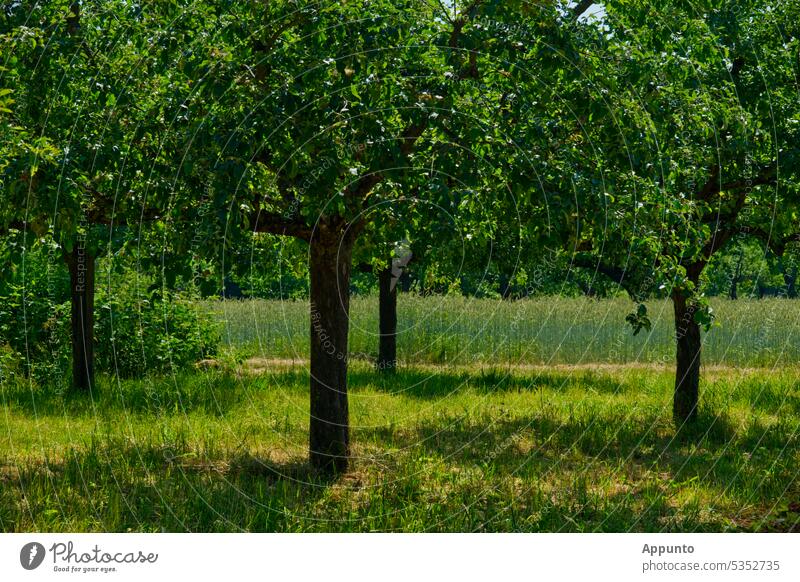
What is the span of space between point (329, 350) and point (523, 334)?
1338 cm

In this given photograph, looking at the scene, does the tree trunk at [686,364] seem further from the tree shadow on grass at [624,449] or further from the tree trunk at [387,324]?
the tree trunk at [387,324]

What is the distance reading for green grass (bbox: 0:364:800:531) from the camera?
353 inches

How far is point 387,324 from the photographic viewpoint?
1986cm

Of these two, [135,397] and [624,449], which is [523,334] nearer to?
[624,449]

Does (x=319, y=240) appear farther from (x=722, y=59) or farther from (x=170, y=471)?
(x=722, y=59)

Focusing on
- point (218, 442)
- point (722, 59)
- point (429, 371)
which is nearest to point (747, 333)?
point (429, 371)

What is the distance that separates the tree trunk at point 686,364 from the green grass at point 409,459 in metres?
0.38

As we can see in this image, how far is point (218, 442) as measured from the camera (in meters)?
11.9

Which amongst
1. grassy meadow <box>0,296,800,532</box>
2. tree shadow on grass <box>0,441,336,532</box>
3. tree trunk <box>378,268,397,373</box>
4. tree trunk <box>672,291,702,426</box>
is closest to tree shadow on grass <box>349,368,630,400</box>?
grassy meadow <box>0,296,800,532</box>

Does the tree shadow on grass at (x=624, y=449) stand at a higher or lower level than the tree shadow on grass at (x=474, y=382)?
lower

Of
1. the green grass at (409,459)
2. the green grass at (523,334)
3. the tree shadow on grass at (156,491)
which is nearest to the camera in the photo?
the tree shadow on grass at (156,491)

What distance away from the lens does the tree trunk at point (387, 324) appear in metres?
19.5

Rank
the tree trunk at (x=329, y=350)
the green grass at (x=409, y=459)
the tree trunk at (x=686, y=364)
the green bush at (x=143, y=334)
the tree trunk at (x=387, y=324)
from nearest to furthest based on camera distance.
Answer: the green grass at (x=409, y=459) < the tree trunk at (x=329, y=350) < the tree trunk at (x=686, y=364) < the green bush at (x=143, y=334) < the tree trunk at (x=387, y=324)

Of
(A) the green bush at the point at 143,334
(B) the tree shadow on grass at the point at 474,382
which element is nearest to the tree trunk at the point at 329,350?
(B) the tree shadow on grass at the point at 474,382
